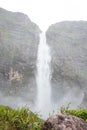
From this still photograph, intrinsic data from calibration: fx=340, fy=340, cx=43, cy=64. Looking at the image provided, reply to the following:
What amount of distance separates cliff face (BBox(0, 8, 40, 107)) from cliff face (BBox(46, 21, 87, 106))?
16.0ft

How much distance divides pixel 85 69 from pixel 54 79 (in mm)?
11495

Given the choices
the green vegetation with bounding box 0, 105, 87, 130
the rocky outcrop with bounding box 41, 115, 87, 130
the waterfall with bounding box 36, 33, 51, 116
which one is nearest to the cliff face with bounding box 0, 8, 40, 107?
the waterfall with bounding box 36, 33, 51, 116

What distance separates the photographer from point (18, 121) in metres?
12.6

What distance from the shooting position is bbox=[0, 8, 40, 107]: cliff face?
73.0 m

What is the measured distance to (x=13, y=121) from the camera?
12.5m

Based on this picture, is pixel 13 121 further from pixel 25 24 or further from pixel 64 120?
pixel 25 24

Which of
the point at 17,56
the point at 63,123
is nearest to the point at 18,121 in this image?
the point at 63,123

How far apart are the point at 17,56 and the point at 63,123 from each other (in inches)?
2824

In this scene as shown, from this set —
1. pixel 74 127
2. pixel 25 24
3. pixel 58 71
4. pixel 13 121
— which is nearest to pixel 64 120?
pixel 74 127

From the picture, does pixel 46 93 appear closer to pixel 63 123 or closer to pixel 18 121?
pixel 18 121

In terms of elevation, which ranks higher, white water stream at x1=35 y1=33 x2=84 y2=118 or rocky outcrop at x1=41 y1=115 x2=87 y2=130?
rocky outcrop at x1=41 y1=115 x2=87 y2=130

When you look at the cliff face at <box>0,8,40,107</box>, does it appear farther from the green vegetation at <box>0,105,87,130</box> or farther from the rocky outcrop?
the rocky outcrop

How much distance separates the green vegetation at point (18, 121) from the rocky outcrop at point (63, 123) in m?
1.94

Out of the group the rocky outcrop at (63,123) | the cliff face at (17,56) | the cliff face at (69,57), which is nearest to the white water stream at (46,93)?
the cliff face at (69,57)
